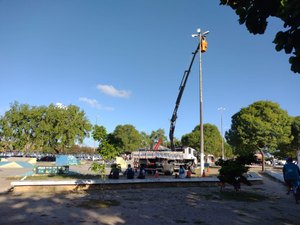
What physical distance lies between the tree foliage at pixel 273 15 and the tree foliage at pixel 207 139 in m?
71.6

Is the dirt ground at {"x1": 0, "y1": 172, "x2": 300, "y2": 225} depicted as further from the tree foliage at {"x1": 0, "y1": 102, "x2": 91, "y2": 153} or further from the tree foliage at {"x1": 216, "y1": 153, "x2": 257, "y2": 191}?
the tree foliage at {"x1": 0, "y1": 102, "x2": 91, "y2": 153}

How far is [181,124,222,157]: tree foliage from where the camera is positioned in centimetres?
7650

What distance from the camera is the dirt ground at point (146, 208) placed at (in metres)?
8.58

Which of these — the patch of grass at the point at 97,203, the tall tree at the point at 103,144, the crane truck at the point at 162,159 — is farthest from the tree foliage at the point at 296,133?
the patch of grass at the point at 97,203

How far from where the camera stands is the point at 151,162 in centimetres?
2788

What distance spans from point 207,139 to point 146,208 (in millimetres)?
70963

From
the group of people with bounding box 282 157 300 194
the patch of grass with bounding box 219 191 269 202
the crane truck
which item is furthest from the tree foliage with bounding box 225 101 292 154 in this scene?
→ the group of people with bounding box 282 157 300 194

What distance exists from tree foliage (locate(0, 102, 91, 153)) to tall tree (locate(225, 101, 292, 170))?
34.3 meters

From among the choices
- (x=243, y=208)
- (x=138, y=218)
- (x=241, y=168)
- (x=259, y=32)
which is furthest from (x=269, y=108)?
(x=259, y=32)

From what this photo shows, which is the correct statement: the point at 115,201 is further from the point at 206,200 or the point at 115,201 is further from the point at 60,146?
the point at 60,146

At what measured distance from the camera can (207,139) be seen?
79688 millimetres

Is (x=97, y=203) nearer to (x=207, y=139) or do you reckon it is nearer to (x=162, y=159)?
(x=162, y=159)

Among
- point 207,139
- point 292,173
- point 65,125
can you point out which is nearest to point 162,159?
point 292,173

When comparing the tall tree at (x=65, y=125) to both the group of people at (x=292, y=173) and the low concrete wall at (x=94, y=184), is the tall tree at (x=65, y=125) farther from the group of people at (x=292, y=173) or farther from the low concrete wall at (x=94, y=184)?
the group of people at (x=292, y=173)
